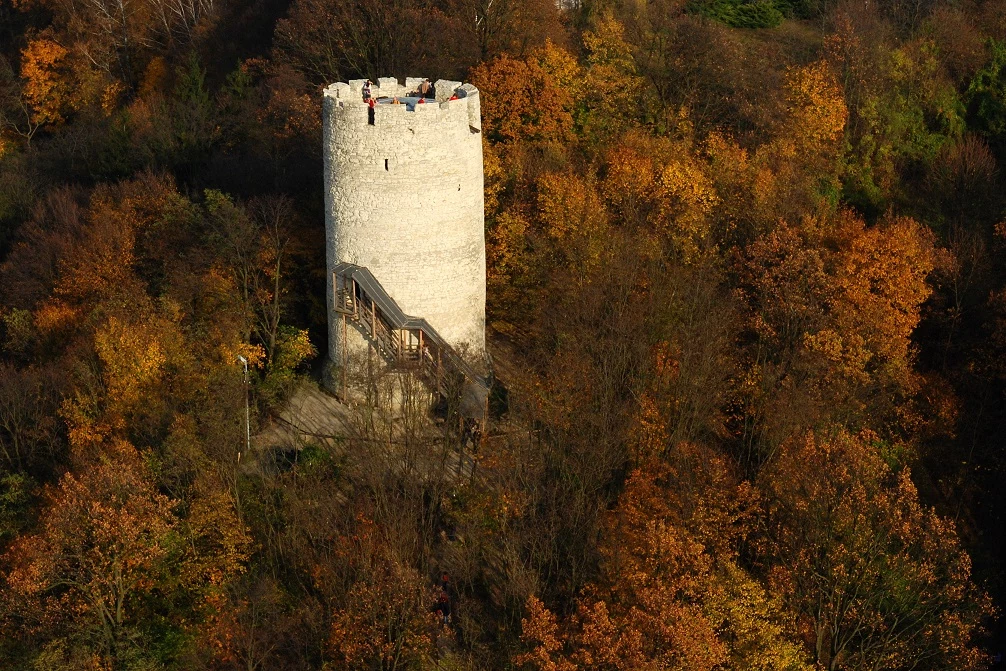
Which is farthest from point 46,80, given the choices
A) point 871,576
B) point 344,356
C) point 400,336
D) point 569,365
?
point 871,576

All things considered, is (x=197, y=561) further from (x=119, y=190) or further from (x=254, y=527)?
(x=119, y=190)

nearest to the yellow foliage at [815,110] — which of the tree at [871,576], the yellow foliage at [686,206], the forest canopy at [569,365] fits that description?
the forest canopy at [569,365]

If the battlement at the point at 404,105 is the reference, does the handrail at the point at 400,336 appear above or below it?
below

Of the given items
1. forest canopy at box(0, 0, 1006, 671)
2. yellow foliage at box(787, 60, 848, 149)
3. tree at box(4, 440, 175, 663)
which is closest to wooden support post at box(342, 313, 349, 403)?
forest canopy at box(0, 0, 1006, 671)

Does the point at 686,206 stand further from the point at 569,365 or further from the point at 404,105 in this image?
the point at 404,105

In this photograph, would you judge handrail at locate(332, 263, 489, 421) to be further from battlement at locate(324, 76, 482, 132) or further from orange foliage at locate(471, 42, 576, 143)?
orange foliage at locate(471, 42, 576, 143)

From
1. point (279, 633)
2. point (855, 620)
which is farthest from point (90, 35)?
point (855, 620)

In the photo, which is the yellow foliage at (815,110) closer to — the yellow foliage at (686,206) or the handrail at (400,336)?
the yellow foliage at (686,206)
